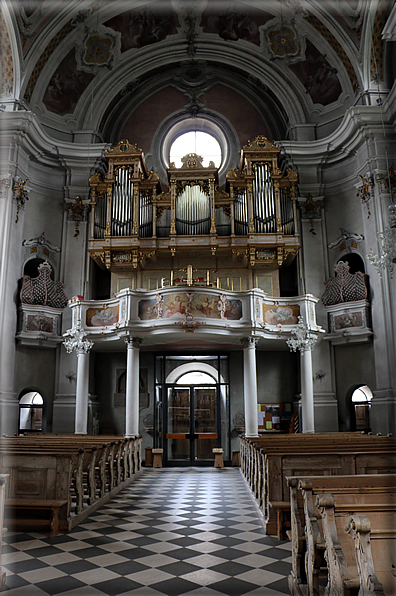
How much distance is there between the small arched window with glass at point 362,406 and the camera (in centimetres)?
1590

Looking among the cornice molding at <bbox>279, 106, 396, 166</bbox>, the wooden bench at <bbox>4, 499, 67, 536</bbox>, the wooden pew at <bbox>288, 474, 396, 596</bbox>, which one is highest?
the cornice molding at <bbox>279, 106, 396, 166</bbox>

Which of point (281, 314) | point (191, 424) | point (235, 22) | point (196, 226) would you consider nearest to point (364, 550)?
point (281, 314)

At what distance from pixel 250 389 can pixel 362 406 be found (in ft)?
14.1

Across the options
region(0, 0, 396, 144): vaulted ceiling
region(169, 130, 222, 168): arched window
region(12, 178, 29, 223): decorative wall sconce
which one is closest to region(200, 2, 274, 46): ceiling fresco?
region(0, 0, 396, 144): vaulted ceiling

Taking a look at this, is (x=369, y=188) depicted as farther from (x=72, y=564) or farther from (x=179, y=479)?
(x=72, y=564)

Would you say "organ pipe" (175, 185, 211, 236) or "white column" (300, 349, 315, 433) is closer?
"white column" (300, 349, 315, 433)

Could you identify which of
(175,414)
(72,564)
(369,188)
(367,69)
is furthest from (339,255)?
(72,564)

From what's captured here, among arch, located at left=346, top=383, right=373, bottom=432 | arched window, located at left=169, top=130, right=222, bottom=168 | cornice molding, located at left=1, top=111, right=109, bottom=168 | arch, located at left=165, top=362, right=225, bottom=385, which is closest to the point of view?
cornice molding, located at left=1, top=111, right=109, bottom=168

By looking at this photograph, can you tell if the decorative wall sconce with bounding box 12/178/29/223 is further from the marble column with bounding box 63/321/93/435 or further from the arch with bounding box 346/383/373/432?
the arch with bounding box 346/383/373/432

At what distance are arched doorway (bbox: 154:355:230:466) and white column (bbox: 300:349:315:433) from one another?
2954mm

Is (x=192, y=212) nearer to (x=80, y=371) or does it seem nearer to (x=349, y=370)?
(x=80, y=371)

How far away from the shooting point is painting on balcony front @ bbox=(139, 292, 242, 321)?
13.9 m

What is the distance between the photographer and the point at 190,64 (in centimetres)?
1905

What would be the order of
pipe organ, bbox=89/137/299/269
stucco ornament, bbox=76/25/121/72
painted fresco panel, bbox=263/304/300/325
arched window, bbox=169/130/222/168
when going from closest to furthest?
painted fresco panel, bbox=263/304/300/325, pipe organ, bbox=89/137/299/269, stucco ornament, bbox=76/25/121/72, arched window, bbox=169/130/222/168
